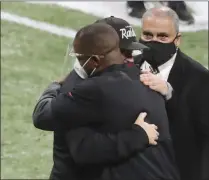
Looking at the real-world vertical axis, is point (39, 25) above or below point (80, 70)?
below

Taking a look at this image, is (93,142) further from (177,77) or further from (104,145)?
(177,77)

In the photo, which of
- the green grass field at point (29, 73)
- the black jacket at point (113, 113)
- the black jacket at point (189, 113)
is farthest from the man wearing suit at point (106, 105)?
the green grass field at point (29, 73)

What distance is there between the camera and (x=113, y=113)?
2.97 metres

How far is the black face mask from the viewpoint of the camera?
3619 millimetres

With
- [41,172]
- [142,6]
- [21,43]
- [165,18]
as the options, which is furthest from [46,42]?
[165,18]

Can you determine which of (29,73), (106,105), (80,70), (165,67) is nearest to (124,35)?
(80,70)

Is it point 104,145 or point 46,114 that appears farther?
point 46,114

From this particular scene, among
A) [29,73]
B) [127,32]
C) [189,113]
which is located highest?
[127,32]

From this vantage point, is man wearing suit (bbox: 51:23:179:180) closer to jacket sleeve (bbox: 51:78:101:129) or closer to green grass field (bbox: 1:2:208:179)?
jacket sleeve (bbox: 51:78:101:129)

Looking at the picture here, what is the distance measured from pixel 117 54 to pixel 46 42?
7.92 m

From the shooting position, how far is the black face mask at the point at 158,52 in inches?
142

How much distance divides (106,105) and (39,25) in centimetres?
873

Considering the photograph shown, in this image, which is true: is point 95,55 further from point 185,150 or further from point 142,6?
point 142,6

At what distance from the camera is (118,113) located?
117 inches
